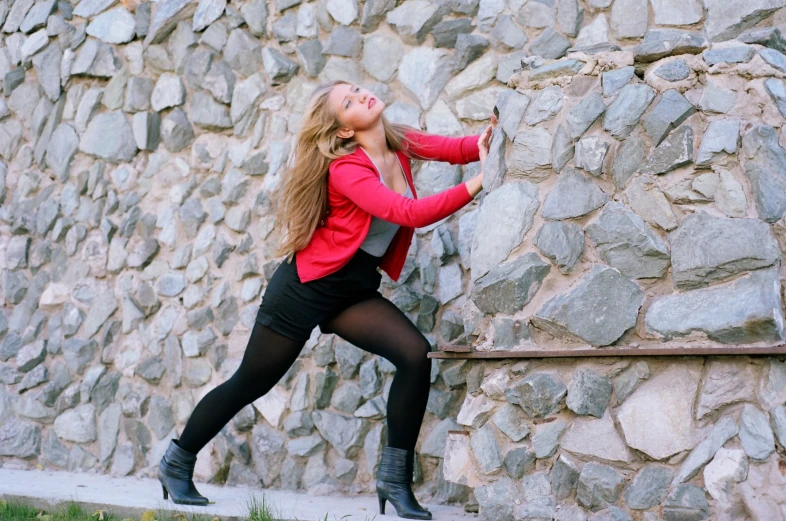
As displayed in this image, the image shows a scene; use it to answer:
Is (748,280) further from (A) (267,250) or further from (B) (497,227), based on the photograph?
(A) (267,250)

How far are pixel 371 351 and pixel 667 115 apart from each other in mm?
1330

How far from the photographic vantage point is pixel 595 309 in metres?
2.83

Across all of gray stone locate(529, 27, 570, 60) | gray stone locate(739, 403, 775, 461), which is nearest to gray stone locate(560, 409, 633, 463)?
gray stone locate(739, 403, 775, 461)

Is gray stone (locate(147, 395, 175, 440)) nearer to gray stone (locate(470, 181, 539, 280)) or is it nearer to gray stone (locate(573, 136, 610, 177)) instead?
gray stone (locate(470, 181, 539, 280))

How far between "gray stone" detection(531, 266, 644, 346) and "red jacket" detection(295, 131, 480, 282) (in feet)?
1.52

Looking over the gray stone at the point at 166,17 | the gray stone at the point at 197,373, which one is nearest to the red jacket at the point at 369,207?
the gray stone at the point at 197,373

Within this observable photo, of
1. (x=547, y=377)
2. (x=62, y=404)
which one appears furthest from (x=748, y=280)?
(x=62, y=404)

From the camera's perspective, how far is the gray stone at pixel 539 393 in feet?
9.43

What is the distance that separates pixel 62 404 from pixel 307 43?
2.26 metres

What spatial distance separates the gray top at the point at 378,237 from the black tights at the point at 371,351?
0.61ft

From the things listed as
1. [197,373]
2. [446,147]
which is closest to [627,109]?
[446,147]

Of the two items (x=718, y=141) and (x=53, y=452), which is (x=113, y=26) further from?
(x=718, y=141)

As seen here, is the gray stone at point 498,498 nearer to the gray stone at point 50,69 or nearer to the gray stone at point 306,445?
the gray stone at point 306,445

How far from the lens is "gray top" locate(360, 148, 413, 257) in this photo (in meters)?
3.35
